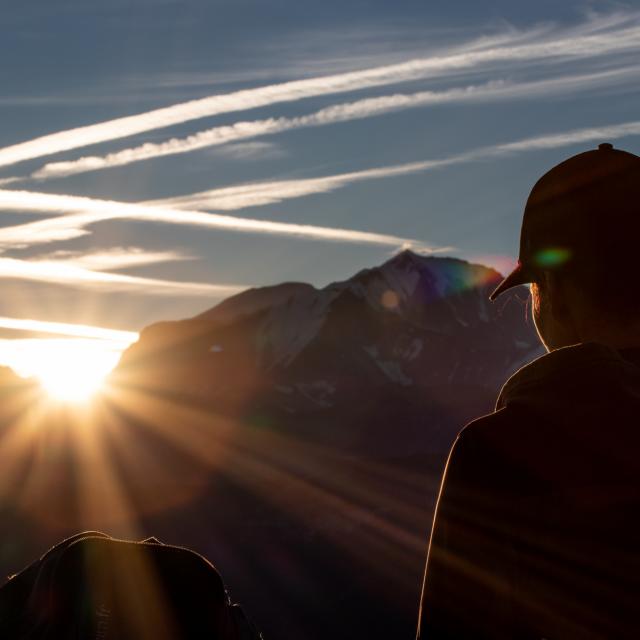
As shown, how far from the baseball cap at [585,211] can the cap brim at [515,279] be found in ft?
0.38

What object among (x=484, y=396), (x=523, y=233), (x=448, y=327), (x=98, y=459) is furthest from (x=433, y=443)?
(x=523, y=233)

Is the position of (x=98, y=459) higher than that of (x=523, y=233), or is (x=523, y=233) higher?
(x=523, y=233)

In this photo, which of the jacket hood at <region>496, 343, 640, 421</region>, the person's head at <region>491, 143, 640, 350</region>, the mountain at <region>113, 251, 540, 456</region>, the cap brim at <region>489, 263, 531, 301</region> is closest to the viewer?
the jacket hood at <region>496, 343, 640, 421</region>

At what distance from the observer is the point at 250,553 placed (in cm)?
6625

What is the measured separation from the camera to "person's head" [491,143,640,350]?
2781 millimetres

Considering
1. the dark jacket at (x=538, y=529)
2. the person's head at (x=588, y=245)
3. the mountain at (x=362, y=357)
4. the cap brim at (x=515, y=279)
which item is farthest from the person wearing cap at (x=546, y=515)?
the mountain at (x=362, y=357)

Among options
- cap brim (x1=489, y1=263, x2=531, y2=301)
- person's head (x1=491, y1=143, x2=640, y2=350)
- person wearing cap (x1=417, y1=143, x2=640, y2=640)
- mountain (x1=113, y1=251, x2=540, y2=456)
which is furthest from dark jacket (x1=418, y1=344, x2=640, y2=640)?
mountain (x1=113, y1=251, x2=540, y2=456)

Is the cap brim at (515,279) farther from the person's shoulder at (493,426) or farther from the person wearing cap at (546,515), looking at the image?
the person's shoulder at (493,426)

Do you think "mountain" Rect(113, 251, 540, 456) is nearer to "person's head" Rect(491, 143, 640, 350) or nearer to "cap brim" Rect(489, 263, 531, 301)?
"cap brim" Rect(489, 263, 531, 301)

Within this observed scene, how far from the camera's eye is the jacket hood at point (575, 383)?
2387mm

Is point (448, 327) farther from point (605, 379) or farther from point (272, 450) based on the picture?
point (605, 379)

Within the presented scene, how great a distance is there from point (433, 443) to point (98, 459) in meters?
27.5

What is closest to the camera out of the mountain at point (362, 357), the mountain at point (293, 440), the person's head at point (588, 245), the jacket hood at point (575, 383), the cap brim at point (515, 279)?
the jacket hood at point (575, 383)

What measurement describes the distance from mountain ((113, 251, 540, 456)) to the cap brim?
87.1 m
